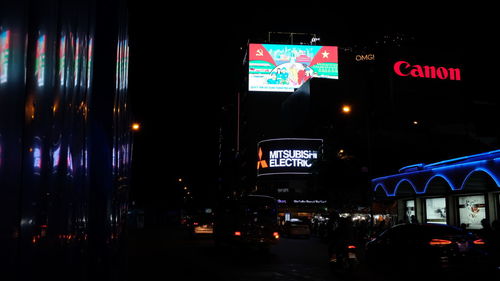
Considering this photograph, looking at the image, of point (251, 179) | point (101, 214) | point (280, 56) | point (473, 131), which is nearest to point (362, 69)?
point (280, 56)

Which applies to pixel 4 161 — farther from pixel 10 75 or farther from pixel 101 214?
pixel 101 214

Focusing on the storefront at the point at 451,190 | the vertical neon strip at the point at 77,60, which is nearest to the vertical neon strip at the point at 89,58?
the vertical neon strip at the point at 77,60

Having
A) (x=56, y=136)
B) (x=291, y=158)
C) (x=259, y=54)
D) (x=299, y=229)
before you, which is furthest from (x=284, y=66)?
(x=56, y=136)

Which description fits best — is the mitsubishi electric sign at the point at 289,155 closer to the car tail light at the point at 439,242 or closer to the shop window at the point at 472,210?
the shop window at the point at 472,210

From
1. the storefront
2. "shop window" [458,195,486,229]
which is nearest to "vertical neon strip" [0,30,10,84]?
the storefront

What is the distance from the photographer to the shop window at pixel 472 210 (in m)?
24.9

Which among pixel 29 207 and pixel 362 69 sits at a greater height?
pixel 362 69

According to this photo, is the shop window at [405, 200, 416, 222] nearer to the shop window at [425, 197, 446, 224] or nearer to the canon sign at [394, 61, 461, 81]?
the shop window at [425, 197, 446, 224]

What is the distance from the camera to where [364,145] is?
4731cm

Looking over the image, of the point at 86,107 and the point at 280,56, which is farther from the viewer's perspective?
the point at 280,56

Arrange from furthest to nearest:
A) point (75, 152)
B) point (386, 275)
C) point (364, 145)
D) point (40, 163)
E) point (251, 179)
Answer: point (251, 179) < point (364, 145) < point (386, 275) < point (75, 152) < point (40, 163)

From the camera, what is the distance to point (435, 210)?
94.8 ft

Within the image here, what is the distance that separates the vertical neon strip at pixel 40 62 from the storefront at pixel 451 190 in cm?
2156

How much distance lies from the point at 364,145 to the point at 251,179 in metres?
→ 47.5
